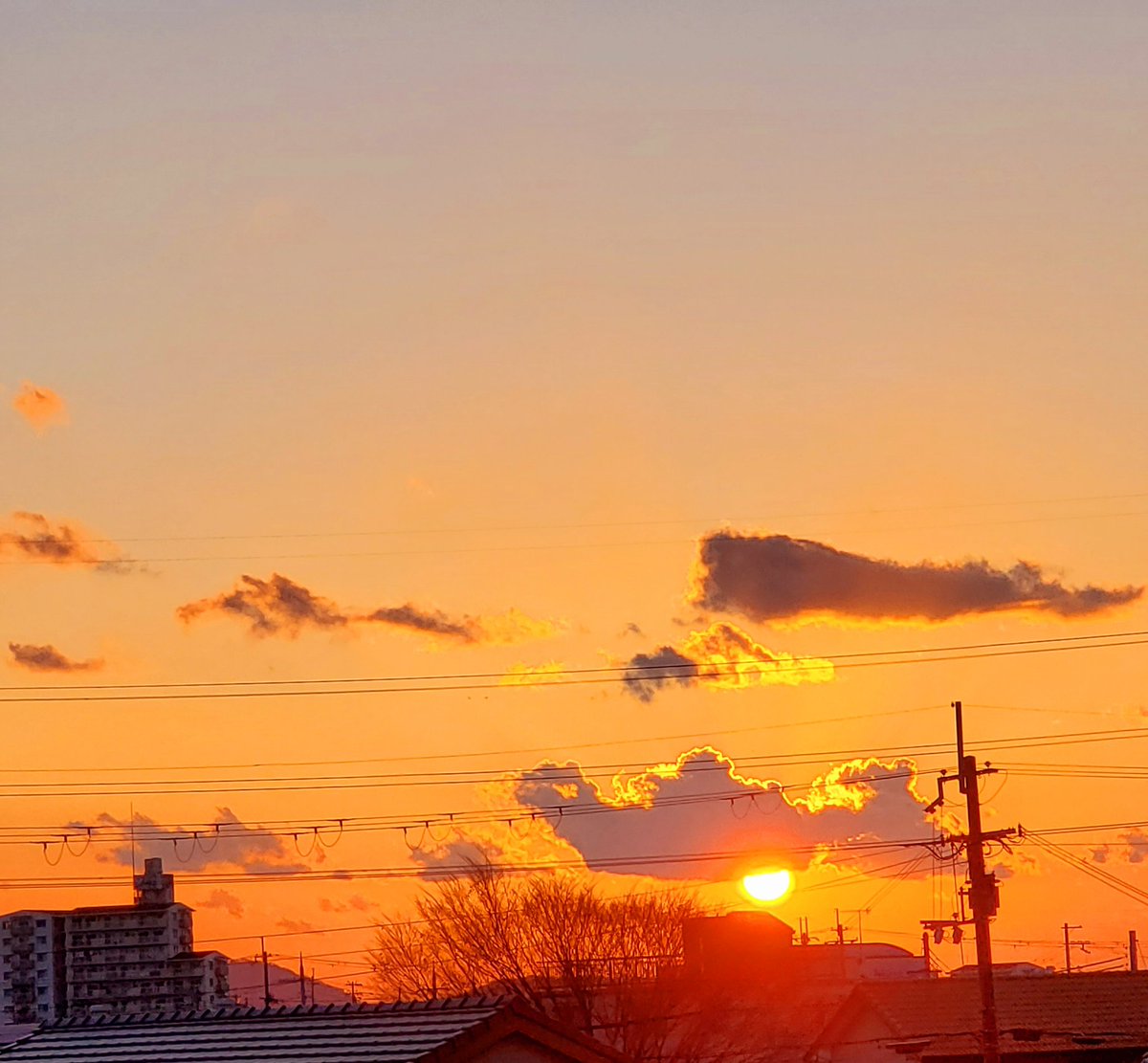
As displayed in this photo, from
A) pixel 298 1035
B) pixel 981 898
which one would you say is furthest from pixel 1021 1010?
pixel 298 1035

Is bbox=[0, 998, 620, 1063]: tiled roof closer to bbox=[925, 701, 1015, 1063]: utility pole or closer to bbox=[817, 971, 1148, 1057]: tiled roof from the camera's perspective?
bbox=[925, 701, 1015, 1063]: utility pole

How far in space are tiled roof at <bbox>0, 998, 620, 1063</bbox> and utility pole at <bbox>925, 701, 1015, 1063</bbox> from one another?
696 inches

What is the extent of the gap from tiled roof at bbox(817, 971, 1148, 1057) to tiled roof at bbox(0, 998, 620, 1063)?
3315 centimetres

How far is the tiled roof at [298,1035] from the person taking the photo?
93.5ft

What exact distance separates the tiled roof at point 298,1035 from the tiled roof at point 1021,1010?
109ft

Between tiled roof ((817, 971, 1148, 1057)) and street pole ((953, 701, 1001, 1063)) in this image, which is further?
tiled roof ((817, 971, 1148, 1057))

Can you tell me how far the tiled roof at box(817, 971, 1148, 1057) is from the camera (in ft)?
200

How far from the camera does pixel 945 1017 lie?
212 ft

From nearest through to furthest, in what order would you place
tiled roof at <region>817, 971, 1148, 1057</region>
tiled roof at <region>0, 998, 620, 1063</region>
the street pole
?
tiled roof at <region>0, 998, 620, 1063</region> → the street pole → tiled roof at <region>817, 971, 1148, 1057</region>

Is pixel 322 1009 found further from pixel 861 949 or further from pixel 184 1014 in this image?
pixel 861 949

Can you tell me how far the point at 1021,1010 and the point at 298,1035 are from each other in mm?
40406

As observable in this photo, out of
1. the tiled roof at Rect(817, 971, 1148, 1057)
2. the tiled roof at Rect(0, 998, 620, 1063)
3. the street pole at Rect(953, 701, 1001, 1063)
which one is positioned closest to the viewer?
the tiled roof at Rect(0, 998, 620, 1063)

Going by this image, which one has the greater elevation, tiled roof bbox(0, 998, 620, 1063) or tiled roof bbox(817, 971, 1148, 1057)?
tiled roof bbox(817, 971, 1148, 1057)

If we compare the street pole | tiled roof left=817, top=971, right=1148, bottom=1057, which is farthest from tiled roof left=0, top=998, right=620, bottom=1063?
tiled roof left=817, top=971, right=1148, bottom=1057
